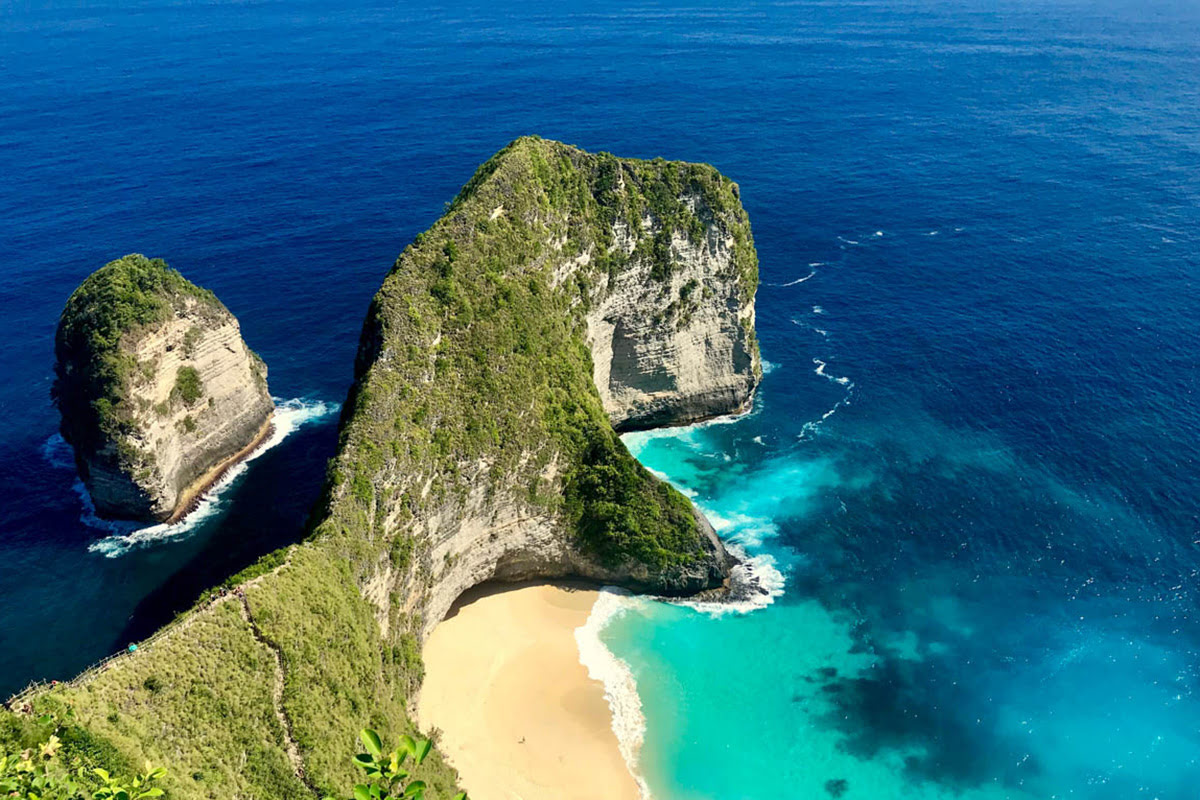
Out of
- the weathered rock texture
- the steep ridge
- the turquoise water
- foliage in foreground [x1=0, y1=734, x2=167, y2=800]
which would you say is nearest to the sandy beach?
the weathered rock texture

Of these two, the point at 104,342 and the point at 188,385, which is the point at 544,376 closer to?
the point at 188,385

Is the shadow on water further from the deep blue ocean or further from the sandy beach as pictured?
the sandy beach

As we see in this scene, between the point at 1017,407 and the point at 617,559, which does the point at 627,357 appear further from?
the point at 1017,407

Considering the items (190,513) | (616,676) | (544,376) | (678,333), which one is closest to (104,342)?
(190,513)

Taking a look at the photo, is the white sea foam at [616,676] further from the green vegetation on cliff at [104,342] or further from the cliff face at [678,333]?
the green vegetation on cliff at [104,342]

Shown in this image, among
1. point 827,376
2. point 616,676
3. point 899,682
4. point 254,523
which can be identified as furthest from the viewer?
point 827,376

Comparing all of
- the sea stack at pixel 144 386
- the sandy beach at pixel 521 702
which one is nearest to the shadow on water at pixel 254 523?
the sea stack at pixel 144 386

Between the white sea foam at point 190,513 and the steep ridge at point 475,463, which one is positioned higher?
the steep ridge at point 475,463
